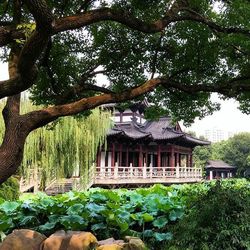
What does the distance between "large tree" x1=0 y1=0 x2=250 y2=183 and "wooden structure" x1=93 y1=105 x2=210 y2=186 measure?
1339 cm

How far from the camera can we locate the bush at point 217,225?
3885mm

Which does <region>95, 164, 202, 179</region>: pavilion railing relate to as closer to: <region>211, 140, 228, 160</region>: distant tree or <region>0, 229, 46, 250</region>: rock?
<region>0, 229, 46, 250</region>: rock

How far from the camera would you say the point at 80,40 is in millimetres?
6242

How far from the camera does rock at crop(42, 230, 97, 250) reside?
422 centimetres

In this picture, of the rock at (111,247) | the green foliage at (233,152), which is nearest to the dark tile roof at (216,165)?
the green foliage at (233,152)

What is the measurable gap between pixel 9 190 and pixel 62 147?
5.31 metres

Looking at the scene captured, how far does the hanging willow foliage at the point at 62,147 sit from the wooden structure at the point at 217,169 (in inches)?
1359

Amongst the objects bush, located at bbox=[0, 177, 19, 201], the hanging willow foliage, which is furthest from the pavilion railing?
bush, located at bbox=[0, 177, 19, 201]

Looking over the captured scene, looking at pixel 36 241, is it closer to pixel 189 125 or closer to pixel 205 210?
pixel 205 210

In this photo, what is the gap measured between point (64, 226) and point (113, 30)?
2.94 meters

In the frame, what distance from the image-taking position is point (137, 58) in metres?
5.98

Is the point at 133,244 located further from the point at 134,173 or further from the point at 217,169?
the point at 217,169

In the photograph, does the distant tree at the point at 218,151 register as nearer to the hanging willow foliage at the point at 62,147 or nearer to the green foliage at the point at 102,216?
the hanging willow foliage at the point at 62,147

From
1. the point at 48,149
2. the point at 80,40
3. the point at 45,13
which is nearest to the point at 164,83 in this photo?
the point at 80,40
